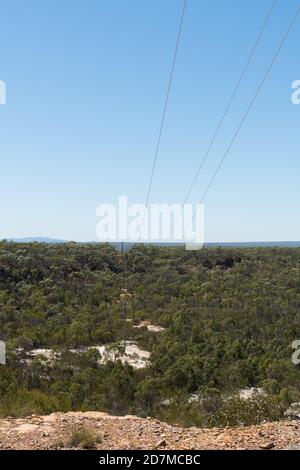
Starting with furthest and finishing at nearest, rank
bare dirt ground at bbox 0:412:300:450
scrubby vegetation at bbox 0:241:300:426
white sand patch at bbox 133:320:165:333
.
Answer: white sand patch at bbox 133:320:165:333, scrubby vegetation at bbox 0:241:300:426, bare dirt ground at bbox 0:412:300:450

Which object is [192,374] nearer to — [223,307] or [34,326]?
[34,326]

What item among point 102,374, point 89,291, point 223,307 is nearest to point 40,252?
point 89,291

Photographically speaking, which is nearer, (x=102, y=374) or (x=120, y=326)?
(x=102, y=374)

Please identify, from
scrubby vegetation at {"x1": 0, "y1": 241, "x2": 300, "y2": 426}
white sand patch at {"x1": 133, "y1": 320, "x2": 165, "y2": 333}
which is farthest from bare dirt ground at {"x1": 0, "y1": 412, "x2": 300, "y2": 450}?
white sand patch at {"x1": 133, "y1": 320, "x2": 165, "y2": 333}

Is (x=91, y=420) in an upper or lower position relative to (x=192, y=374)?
upper

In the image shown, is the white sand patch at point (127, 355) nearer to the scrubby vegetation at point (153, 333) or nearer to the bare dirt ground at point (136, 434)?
the scrubby vegetation at point (153, 333)

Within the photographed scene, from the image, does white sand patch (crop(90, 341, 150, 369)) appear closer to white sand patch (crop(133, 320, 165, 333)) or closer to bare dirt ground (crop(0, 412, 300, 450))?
white sand patch (crop(133, 320, 165, 333))
